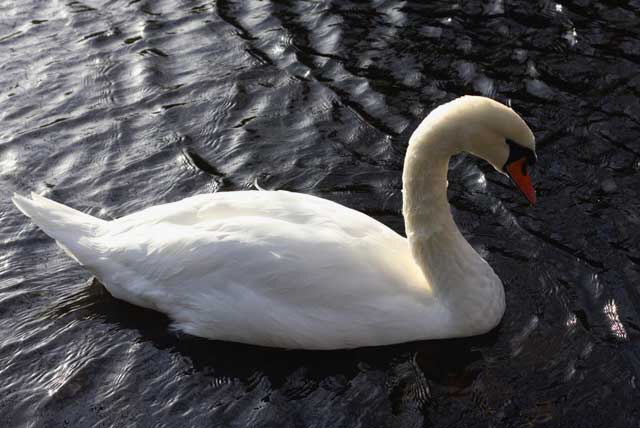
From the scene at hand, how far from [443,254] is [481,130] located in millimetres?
942

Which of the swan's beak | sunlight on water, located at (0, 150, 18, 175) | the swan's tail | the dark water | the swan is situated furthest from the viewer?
sunlight on water, located at (0, 150, 18, 175)

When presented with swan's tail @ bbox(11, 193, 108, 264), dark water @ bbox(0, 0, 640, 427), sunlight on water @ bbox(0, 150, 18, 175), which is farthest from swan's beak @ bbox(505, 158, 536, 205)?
sunlight on water @ bbox(0, 150, 18, 175)

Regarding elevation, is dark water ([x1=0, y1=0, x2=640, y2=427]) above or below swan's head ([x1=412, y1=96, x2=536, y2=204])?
below

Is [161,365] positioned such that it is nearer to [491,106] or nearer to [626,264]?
[491,106]

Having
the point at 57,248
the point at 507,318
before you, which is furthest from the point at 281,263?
the point at 57,248

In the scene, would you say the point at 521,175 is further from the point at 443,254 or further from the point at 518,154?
the point at 443,254

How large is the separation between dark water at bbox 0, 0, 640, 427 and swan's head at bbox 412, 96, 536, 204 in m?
1.27

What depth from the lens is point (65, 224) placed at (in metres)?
7.39

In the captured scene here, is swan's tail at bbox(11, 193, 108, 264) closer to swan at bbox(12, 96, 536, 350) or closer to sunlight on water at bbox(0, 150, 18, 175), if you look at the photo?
swan at bbox(12, 96, 536, 350)

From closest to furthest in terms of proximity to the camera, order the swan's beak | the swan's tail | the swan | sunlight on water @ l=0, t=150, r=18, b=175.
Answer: the swan < the swan's beak < the swan's tail < sunlight on water @ l=0, t=150, r=18, b=175

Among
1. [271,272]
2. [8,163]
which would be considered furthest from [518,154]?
[8,163]

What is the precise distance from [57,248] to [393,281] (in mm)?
3120

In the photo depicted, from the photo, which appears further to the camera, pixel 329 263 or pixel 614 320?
pixel 614 320

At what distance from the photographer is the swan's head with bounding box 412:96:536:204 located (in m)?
6.50
